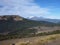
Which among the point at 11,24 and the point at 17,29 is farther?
the point at 11,24

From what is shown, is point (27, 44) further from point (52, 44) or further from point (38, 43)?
point (52, 44)

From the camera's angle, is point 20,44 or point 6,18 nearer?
point 20,44

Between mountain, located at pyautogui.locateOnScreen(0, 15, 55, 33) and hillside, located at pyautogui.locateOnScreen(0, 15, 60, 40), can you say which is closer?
hillside, located at pyautogui.locateOnScreen(0, 15, 60, 40)

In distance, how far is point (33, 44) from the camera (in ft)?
95.5

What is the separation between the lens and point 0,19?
8244 cm

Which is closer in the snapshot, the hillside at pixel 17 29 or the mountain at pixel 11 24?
the hillside at pixel 17 29

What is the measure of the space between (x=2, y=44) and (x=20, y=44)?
11.0 feet

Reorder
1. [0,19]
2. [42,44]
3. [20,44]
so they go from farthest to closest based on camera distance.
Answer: [0,19] → [42,44] → [20,44]

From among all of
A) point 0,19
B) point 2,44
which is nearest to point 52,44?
point 2,44

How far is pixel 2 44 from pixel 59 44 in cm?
982

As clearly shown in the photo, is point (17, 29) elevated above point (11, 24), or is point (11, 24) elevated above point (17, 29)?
point (11, 24)

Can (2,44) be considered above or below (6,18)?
below

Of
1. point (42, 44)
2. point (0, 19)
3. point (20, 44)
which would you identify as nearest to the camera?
point (20, 44)

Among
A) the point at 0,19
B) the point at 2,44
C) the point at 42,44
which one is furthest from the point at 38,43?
the point at 0,19
